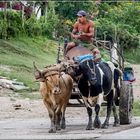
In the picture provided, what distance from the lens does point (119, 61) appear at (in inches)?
666

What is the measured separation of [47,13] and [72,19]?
4.50 meters

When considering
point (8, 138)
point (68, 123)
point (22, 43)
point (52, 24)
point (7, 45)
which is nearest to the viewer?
point (8, 138)

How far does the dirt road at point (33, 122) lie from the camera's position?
13.1 meters

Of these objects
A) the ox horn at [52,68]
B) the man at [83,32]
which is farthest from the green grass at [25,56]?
the ox horn at [52,68]

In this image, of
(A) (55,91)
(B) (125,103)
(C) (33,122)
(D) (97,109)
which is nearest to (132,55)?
(C) (33,122)

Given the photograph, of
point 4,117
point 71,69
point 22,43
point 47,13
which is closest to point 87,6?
point 47,13

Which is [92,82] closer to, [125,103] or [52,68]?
[52,68]

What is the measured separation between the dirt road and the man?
203 cm

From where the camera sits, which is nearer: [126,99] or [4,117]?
[126,99]

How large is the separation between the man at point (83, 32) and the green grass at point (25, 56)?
10.1m

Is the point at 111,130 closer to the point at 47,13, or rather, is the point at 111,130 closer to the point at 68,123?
the point at 68,123

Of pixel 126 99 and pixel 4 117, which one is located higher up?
pixel 126 99

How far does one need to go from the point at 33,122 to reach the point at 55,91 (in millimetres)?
3695

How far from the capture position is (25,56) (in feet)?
115
